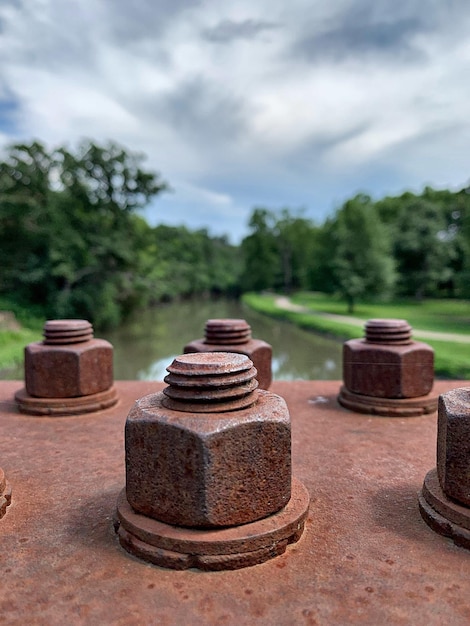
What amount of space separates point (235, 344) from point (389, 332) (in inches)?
51.0

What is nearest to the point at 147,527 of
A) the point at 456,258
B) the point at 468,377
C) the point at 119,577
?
the point at 119,577

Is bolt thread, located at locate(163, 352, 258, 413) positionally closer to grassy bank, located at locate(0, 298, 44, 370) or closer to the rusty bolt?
the rusty bolt

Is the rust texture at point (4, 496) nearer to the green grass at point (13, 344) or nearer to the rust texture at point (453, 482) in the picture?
the rust texture at point (453, 482)

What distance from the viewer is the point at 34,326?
19.9m

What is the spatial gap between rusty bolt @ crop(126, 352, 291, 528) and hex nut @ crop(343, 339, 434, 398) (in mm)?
1987

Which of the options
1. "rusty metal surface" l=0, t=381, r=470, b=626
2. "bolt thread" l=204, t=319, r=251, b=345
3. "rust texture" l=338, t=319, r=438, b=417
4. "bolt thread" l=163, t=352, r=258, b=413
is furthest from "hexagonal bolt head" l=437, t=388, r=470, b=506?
"bolt thread" l=204, t=319, r=251, b=345

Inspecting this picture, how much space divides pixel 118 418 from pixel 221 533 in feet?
6.72

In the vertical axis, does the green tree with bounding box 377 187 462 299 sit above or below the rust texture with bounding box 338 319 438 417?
above

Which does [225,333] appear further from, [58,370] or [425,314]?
[425,314]

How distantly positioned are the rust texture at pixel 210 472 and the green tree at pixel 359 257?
24452mm

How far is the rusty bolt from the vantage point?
1.80 metres

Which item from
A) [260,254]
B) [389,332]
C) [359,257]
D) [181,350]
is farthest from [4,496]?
[260,254]

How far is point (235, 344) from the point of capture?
408 centimetres

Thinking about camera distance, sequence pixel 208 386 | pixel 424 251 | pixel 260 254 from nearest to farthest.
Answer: pixel 208 386
pixel 424 251
pixel 260 254
